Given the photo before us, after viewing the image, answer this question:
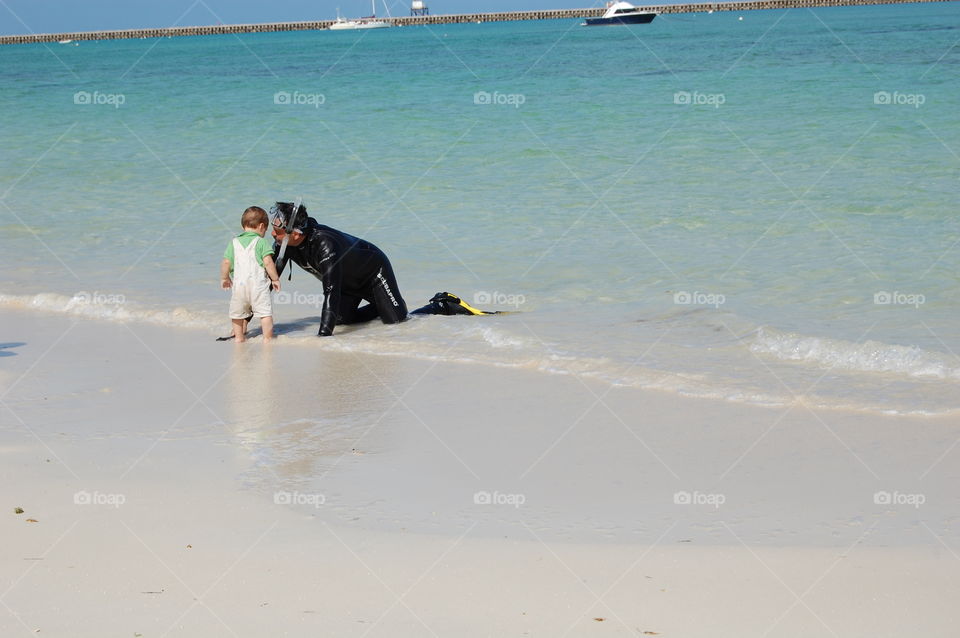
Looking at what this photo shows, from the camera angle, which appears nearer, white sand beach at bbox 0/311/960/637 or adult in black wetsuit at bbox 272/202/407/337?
white sand beach at bbox 0/311/960/637

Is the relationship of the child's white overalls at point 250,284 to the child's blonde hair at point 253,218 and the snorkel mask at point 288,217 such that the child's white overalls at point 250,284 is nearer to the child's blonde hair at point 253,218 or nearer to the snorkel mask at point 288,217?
the child's blonde hair at point 253,218

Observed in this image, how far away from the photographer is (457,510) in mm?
4984

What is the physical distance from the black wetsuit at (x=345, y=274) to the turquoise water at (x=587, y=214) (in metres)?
0.24

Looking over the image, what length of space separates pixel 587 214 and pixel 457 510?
30.7 ft

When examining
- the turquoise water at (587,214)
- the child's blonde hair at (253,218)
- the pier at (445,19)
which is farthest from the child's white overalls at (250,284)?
the pier at (445,19)

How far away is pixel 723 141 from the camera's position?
18.8 metres

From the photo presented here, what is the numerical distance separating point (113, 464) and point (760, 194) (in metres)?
10.9

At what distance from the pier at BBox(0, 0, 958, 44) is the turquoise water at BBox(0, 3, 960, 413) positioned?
10278 centimetres

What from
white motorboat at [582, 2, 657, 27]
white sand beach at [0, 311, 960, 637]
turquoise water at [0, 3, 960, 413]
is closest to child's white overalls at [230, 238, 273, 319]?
turquoise water at [0, 3, 960, 413]

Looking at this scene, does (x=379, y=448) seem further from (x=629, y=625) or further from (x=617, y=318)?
(x=617, y=318)

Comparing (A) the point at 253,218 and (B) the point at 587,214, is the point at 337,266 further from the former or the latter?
(B) the point at 587,214

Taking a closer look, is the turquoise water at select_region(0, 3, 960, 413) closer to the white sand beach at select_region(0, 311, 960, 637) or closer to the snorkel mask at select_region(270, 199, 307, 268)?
the snorkel mask at select_region(270, 199, 307, 268)

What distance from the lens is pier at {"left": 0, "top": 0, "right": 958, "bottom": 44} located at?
419 feet

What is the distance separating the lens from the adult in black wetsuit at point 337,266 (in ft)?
28.9
